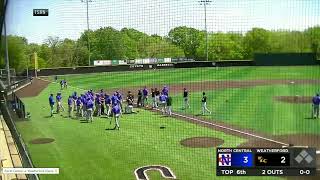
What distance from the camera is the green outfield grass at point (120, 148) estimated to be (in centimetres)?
1046

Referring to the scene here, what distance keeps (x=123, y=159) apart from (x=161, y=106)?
724 centimetres

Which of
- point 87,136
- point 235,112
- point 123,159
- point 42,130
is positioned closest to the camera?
point 123,159

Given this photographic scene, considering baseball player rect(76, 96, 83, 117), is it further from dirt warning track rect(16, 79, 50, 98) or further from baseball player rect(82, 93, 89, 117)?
dirt warning track rect(16, 79, 50, 98)

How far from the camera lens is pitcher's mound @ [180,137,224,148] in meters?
12.1

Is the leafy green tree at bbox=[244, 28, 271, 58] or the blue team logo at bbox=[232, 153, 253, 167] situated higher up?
the leafy green tree at bbox=[244, 28, 271, 58]

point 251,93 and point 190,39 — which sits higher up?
point 190,39

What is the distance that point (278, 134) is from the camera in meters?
13.2

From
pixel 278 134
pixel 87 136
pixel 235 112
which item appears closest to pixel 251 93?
pixel 235 112

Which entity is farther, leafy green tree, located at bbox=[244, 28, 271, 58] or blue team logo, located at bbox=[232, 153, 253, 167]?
leafy green tree, located at bbox=[244, 28, 271, 58]

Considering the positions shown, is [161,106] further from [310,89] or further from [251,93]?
[310,89]

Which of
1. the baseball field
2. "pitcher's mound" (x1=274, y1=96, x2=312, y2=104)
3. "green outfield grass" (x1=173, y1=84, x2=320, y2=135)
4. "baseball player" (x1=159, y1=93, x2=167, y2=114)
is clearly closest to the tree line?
the baseball field
